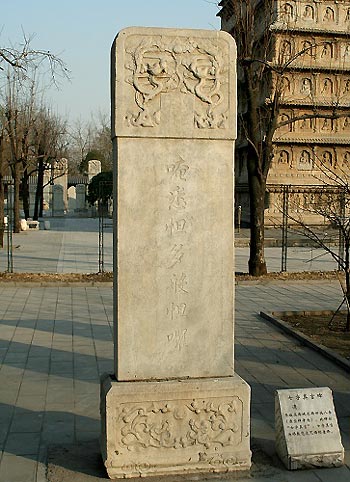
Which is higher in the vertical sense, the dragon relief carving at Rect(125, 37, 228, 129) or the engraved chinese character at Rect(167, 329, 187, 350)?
the dragon relief carving at Rect(125, 37, 228, 129)

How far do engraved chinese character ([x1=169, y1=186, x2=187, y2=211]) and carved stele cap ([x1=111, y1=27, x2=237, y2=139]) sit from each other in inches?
14.8

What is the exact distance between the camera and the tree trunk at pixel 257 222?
51.1 ft

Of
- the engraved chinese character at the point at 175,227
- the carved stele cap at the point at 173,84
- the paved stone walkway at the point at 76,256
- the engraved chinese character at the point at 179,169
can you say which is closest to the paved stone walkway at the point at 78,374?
the engraved chinese character at the point at 175,227

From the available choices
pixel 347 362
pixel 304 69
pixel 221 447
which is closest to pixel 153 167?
pixel 221 447

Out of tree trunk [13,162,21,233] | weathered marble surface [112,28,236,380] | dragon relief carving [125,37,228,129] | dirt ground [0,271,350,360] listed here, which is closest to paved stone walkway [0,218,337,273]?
dirt ground [0,271,350,360]

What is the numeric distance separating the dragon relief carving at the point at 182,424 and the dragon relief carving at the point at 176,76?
6.28 ft

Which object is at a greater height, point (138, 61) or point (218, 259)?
point (138, 61)

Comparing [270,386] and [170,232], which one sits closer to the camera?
[170,232]

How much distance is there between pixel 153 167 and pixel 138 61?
706 millimetres

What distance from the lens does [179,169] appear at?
4406mm

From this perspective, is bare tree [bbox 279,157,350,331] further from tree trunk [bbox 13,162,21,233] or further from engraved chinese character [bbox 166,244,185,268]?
tree trunk [bbox 13,162,21,233]

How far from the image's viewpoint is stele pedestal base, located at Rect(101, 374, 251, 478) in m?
4.32

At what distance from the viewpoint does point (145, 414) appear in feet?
14.3

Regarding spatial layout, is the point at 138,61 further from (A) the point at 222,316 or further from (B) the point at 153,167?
(A) the point at 222,316
